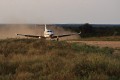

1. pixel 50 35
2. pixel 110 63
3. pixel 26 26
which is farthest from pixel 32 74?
pixel 26 26

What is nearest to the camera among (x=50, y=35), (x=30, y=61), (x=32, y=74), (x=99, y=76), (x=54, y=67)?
(x=99, y=76)

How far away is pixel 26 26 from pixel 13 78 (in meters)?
94.1

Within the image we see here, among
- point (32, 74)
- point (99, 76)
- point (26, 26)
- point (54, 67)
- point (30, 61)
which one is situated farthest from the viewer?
point (26, 26)

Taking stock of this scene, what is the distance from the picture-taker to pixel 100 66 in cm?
1582

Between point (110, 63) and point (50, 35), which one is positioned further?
point (50, 35)

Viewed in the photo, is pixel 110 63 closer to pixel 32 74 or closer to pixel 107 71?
pixel 107 71

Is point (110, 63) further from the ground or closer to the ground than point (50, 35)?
further from the ground

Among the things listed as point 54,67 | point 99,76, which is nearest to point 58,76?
point 99,76

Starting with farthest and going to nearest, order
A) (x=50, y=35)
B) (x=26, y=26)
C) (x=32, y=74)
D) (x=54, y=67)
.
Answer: (x=26, y=26) < (x=50, y=35) < (x=54, y=67) < (x=32, y=74)

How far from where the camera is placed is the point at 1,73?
15.1 meters

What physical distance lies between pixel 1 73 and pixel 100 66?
3.78 metres

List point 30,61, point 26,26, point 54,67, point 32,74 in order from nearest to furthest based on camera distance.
Answer: 1. point 32,74
2. point 54,67
3. point 30,61
4. point 26,26

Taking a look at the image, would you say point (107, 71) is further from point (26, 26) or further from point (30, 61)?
point (26, 26)

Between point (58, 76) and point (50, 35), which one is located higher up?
point (58, 76)
